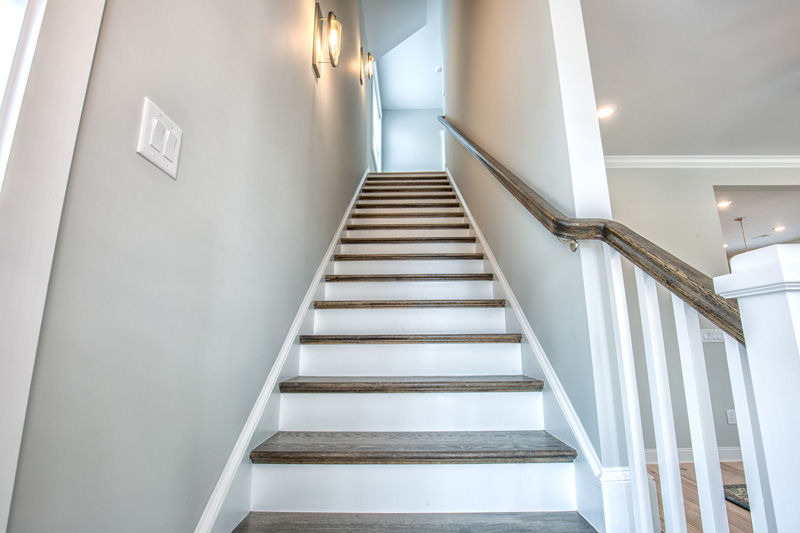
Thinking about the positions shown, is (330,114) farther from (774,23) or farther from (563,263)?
(774,23)

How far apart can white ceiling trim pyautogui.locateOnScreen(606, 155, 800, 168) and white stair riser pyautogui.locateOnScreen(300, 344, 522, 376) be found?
96.5 inches

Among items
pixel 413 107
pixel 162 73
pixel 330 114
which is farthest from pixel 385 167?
pixel 162 73

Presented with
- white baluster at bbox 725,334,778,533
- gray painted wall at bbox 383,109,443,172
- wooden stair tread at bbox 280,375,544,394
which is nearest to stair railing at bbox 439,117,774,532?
white baluster at bbox 725,334,778,533

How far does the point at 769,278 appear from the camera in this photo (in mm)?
516

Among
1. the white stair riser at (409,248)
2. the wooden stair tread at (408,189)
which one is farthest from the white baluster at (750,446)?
the wooden stair tread at (408,189)

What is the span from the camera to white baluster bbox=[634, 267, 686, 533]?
0.80 meters

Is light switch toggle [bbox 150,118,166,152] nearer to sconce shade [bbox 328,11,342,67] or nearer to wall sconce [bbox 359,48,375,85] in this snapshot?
sconce shade [bbox 328,11,342,67]

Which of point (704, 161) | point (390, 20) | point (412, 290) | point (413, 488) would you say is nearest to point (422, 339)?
point (412, 290)

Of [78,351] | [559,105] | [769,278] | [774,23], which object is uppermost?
[774,23]

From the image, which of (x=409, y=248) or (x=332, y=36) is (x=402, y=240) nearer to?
(x=409, y=248)

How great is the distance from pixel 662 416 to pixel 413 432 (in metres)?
0.84

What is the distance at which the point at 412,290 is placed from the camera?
2.23 m

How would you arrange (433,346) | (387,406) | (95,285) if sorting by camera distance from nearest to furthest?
1. (95,285)
2. (387,406)
3. (433,346)

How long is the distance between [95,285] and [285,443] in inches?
35.1
